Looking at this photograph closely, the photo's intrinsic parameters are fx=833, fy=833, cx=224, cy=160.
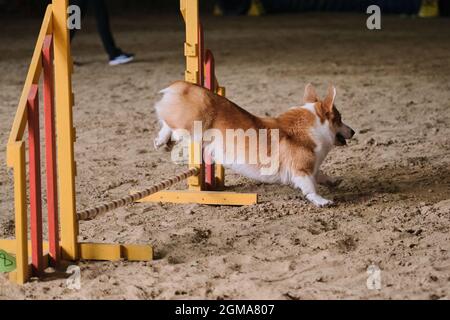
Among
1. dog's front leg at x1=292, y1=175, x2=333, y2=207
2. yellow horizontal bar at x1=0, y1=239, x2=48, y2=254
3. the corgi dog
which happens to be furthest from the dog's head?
yellow horizontal bar at x1=0, y1=239, x2=48, y2=254

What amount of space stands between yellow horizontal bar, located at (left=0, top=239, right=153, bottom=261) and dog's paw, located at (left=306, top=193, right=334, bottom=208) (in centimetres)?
100

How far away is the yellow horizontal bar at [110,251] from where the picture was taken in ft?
10.4

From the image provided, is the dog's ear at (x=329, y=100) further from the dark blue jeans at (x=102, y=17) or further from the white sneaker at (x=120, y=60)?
the white sneaker at (x=120, y=60)

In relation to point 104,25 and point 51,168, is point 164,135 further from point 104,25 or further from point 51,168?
point 104,25

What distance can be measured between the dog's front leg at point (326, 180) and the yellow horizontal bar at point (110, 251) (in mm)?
1264

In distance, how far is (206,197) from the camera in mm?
4008

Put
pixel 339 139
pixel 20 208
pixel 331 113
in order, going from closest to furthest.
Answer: pixel 20 208 → pixel 331 113 → pixel 339 139

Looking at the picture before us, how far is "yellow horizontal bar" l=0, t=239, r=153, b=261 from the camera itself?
10.4ft

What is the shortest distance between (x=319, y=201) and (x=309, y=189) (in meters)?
0.07

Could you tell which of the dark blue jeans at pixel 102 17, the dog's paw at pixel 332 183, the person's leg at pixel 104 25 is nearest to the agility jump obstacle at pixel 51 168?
the dog's paw at pixel 332 183

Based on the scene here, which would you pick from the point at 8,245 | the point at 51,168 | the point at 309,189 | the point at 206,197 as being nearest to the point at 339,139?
the point at 309,189

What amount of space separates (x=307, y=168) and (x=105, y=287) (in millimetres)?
1333

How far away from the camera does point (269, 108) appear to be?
6.50 m
